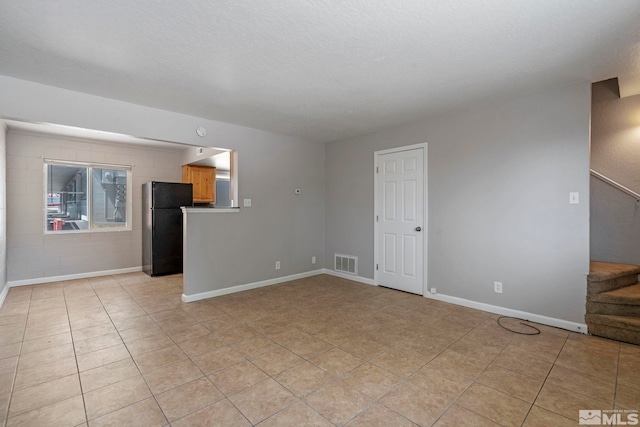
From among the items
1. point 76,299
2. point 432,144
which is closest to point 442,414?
point 432,144

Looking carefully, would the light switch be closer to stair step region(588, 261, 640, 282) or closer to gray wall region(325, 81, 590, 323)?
gray wall region(325, 81, 590, 323)

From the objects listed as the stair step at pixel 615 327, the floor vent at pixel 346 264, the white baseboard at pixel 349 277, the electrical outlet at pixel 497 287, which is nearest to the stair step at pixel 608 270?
the stair step at pixel 615 327

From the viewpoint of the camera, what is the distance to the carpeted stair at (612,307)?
2.74m

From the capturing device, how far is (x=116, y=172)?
18.9 ft

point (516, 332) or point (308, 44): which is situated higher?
point (308, 44)

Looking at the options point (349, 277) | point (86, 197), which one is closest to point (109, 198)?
point (86, 197)

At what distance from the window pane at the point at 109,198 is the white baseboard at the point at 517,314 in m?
5.78

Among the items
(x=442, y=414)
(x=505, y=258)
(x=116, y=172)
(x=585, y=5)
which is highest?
(x=585, y=5)

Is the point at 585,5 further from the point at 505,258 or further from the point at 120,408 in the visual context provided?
the point at 120,408

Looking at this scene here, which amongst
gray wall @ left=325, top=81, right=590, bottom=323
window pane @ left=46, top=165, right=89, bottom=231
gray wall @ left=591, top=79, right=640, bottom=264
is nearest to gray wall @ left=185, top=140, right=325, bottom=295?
gray wall @ left=325, top=81, right=590, bottom=323

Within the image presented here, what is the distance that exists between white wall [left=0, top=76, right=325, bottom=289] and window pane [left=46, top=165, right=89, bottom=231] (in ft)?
9.27

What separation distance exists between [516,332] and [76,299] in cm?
545

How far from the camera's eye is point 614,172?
368cm

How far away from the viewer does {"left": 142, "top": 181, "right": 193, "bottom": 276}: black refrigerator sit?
543 centimetres
